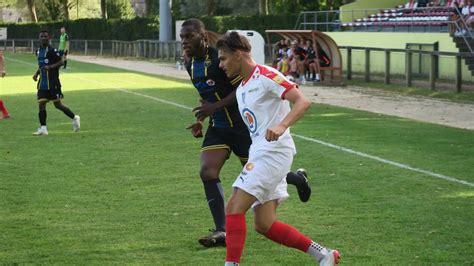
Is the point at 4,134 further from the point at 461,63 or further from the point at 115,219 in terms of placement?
the point at 461,63

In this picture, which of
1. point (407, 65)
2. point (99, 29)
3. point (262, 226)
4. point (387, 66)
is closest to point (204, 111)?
point (262, 226)

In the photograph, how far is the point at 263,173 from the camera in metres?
6.73


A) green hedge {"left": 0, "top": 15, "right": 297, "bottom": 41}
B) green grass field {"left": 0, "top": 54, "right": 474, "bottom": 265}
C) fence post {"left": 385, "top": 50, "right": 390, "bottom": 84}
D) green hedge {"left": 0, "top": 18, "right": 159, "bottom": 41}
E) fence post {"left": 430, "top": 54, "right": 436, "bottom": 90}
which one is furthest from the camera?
green hedge {"left": 0, "top": 18, "right": 159, "bottom": 41}

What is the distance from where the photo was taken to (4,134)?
18188 millimetres

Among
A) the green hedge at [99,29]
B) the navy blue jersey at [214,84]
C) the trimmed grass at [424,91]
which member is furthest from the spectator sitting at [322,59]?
the green hedge at [99,29]

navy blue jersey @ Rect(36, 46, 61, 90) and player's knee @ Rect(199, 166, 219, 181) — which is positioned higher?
navy blue jersey @ Rect(36, 46, 61, 90)

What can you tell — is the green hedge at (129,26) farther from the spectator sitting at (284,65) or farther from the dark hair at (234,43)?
the dark hair at (234,43)

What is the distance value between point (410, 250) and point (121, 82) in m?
28.9

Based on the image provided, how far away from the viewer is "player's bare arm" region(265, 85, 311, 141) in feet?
21.1

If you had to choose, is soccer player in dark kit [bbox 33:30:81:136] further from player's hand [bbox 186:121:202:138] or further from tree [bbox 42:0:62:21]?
tree [bbox 42:0:62:21]

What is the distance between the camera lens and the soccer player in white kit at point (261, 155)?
22.1 ft

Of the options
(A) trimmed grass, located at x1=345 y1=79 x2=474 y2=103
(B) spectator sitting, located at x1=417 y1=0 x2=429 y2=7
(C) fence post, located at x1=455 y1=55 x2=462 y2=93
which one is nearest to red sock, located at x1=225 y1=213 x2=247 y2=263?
(A) trimmed grass, located at x1=345 y1=79 x2=474 y2=103

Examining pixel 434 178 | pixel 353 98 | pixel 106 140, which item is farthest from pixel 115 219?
pixel 353 98

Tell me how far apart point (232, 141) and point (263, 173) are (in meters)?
1.88
